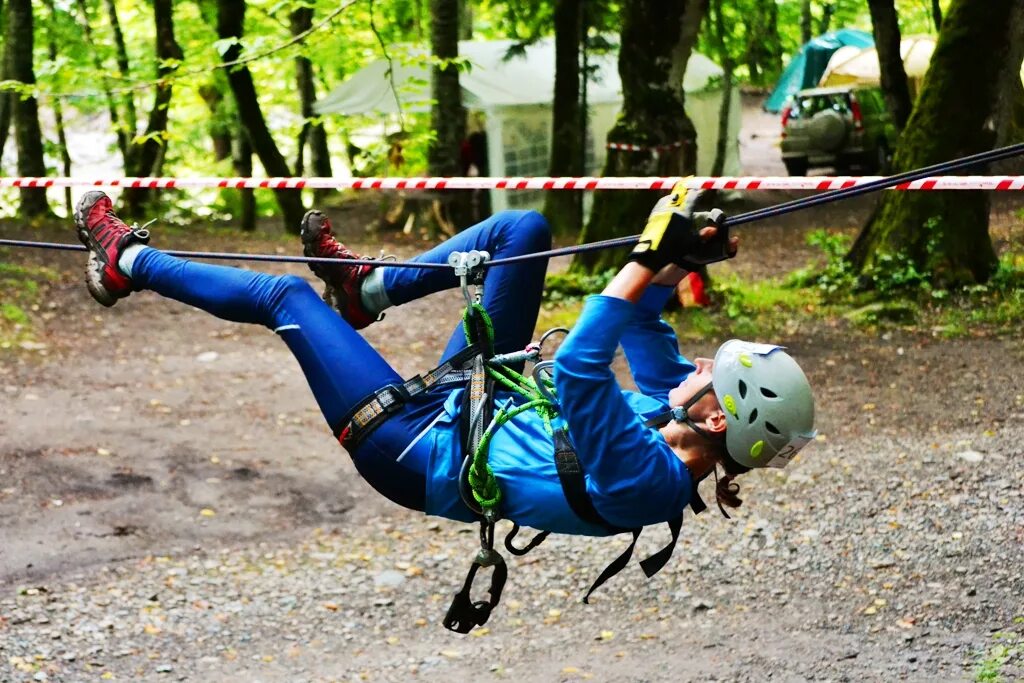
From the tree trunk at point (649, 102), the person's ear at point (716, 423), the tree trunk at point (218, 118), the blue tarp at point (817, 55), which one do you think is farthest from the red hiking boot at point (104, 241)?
the blue tarp at point (817, 55)

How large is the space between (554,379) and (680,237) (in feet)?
1.58

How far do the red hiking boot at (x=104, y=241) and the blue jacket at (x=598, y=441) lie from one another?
3.99ft

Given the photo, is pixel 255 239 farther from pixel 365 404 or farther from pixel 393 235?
pixel 365 404

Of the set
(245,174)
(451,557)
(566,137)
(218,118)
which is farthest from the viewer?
(218,118)

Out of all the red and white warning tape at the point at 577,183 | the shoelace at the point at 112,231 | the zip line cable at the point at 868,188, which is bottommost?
the shoelace at the point at 112,231

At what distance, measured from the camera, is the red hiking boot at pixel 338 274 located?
3988mm

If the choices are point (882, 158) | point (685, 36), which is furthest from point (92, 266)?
point (882, 158)

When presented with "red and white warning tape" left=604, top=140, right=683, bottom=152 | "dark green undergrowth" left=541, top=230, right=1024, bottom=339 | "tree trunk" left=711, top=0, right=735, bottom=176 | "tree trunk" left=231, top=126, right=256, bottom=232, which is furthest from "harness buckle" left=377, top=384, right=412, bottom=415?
"tree trunk" left=711, top=0, right=735, bottom=176

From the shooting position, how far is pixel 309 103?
59.4ft

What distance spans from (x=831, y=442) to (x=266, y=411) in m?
3.98

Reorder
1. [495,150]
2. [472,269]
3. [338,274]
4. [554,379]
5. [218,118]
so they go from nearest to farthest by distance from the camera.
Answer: [554,379] → [472,269] → [338,274] → [495,150] → [218,118]

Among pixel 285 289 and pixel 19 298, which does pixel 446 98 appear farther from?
pixel 285 289

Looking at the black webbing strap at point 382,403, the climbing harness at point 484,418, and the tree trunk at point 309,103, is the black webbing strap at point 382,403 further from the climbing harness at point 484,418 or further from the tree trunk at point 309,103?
the tree trunk at point 309,103

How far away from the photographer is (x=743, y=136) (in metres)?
31.6
